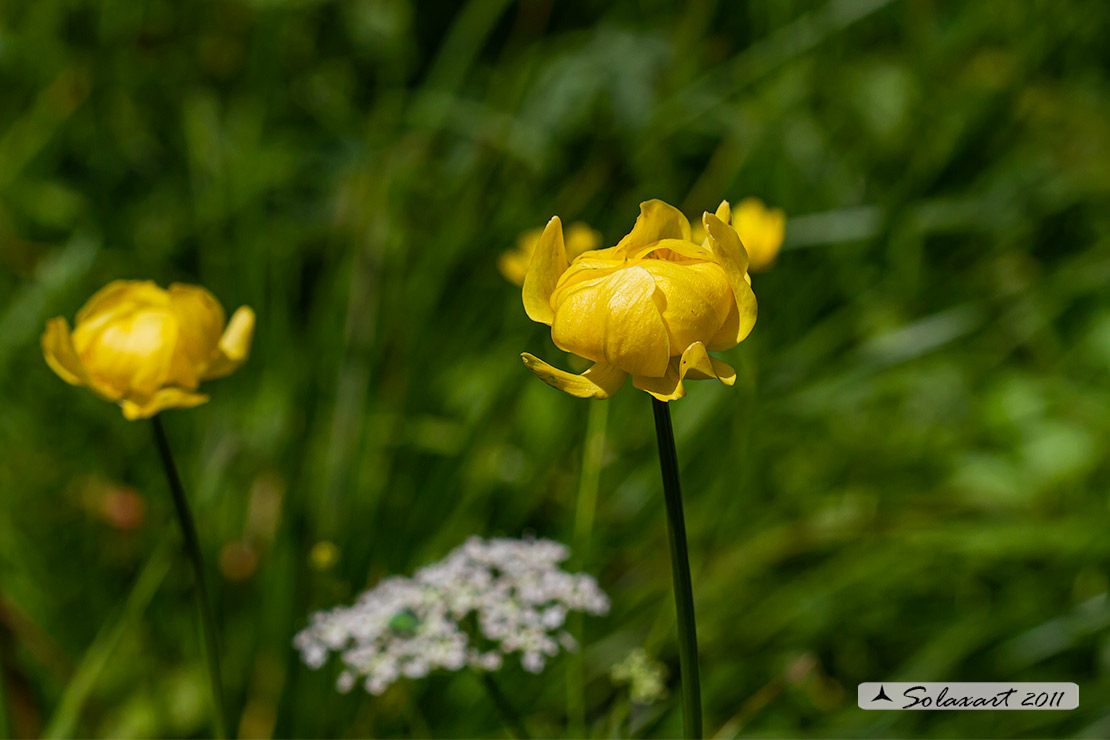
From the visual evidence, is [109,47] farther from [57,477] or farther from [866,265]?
[866,265]

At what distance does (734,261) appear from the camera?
16.1 inches

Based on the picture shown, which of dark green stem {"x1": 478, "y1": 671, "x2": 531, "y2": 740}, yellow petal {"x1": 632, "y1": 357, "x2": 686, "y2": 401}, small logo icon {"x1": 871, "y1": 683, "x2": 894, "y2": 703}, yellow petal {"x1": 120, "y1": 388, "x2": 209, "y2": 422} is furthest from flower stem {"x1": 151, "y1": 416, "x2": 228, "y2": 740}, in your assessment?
small logo icon {"x1": 871, "y1": 683, "x2": 894, "y2": 703}

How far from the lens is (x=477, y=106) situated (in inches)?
55.7

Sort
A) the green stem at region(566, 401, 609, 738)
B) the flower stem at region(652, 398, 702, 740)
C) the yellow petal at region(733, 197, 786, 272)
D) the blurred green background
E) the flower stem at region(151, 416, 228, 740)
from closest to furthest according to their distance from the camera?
1. the flower stem at region(652, 398, 702, 740)
2. the flower stem at region(151, 416, 228, 740)
3. the green stem at region(566, 401, 609, 738)
4. the yellow petal at region(733, 197, 786, 272)
5. the blurred green background

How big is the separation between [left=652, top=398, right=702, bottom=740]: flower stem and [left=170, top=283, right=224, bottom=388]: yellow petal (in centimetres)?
30

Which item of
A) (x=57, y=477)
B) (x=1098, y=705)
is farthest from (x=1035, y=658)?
(x=57, y=477)

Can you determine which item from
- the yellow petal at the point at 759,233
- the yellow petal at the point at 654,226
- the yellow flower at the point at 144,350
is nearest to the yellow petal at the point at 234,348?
the yellow flower at the point at 144,350

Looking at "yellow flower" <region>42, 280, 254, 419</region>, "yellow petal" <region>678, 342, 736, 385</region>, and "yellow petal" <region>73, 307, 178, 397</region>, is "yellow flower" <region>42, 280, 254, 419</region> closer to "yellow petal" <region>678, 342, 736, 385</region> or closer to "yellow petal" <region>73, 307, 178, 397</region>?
"yellow petal" <region>73, 307, 178, 397</region>

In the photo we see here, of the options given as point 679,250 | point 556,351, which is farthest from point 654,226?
point 556,351

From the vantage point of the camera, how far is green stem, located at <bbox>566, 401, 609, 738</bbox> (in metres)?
0.67

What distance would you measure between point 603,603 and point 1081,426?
2.58 feet

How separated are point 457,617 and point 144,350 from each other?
0.26 metres

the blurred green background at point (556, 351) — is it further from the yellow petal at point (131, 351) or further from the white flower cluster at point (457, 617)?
the yellow petal at point (131, 351)

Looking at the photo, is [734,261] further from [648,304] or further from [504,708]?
[504,708]
